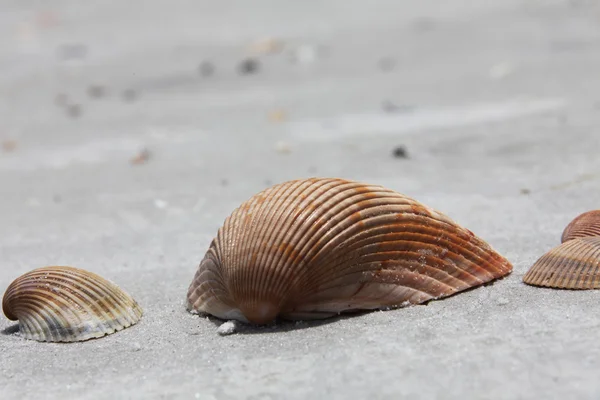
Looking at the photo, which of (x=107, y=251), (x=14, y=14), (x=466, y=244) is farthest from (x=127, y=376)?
(x=14, y=14)

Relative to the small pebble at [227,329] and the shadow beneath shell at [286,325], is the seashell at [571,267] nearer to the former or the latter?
the shadow beneath shell at [286,325]

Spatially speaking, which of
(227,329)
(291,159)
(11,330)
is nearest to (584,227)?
(227,329)

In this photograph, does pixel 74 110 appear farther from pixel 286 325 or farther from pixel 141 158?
pixel 286 325

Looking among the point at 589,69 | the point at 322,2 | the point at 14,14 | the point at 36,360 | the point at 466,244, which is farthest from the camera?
the point at 14,14

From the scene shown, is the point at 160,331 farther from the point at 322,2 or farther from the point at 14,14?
the point at 14,14

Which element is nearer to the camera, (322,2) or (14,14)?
(322,2)
